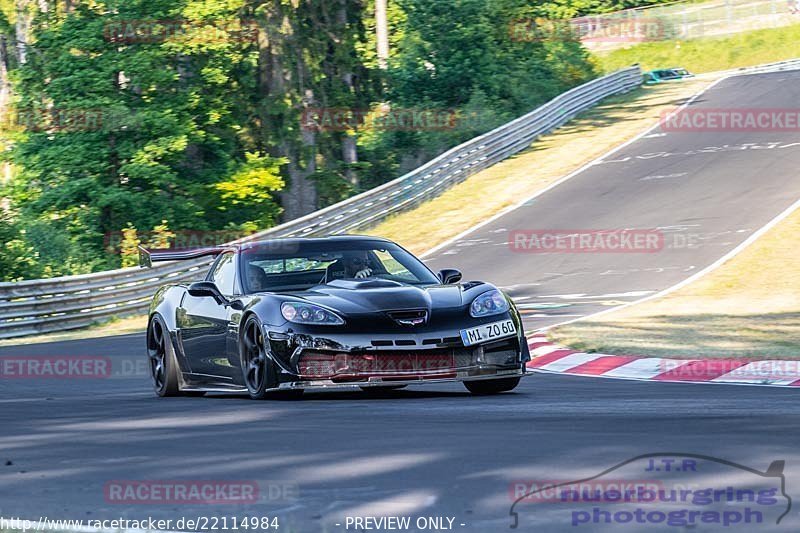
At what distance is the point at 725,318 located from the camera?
1723 cm

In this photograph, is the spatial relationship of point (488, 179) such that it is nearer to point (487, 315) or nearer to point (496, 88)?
point (496, 88)

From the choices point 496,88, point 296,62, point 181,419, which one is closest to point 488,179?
point 296,62

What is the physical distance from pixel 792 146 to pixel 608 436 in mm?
29222

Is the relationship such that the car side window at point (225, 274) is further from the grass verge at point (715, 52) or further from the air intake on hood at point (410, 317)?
the grass verge at point (715, 52)

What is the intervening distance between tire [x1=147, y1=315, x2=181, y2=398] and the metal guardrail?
1210cm

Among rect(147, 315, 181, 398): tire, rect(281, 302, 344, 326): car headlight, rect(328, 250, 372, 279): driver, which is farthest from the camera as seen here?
rect(147, 315, 181, 398): tire

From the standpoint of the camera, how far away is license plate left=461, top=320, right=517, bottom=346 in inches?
392

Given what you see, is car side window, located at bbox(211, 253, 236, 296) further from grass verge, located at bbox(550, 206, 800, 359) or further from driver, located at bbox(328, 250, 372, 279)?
grass verge, located at bbox(550, 206, 800, 359)

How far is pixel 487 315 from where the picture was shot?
10.2 m

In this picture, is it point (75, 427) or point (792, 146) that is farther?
point (792, 146)

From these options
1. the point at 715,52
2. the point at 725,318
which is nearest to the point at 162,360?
the point at 725,318

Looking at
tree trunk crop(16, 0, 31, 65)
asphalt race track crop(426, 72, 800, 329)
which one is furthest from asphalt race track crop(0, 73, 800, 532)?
tree trunk crop(16, 0, 31, 65)

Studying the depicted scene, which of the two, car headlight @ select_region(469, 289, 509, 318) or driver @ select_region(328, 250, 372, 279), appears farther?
driver @ select_region(328, 250, 372, 279)

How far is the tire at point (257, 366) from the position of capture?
10008 mm
